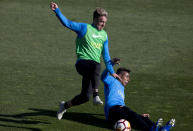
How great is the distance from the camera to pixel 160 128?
30.8 ft

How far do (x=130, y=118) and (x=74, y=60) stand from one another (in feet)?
21.6

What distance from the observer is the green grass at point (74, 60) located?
10852 mm

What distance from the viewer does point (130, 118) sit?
971cm

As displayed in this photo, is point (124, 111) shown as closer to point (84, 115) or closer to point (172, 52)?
point (84, 115)

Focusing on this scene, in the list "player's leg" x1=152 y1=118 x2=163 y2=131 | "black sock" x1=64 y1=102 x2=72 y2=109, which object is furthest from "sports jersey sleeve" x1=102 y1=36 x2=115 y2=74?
"player's leg" x1=152 y1=118 x2=163 y2=131

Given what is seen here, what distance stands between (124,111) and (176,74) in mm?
5253

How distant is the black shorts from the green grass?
300 millimetres

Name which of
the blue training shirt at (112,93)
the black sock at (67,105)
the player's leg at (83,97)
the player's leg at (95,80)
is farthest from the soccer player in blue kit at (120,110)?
the black sock at (67,105)

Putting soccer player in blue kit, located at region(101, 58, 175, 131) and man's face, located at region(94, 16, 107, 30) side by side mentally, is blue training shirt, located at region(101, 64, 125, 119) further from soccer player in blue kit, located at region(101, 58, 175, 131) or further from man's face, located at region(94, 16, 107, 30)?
man's face, located at region(94, 16, 107, 30)

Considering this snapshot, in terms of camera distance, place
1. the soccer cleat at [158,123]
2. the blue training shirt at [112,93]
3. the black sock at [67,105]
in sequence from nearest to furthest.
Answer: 1. the soccer cleat at [158,123]
2. the blue training shirt at [112,93]
3. the black sock at [67,105]

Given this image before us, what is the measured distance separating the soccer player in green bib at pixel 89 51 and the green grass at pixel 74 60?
0.63 meters

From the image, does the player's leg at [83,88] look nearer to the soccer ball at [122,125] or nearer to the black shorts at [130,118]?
the black shorts at [130,118]

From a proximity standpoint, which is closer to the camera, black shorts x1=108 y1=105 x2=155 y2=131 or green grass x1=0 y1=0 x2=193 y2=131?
black shorts x1=108 y1=105 x2=155 y2=131

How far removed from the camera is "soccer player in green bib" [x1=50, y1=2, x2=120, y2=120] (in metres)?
9.88
